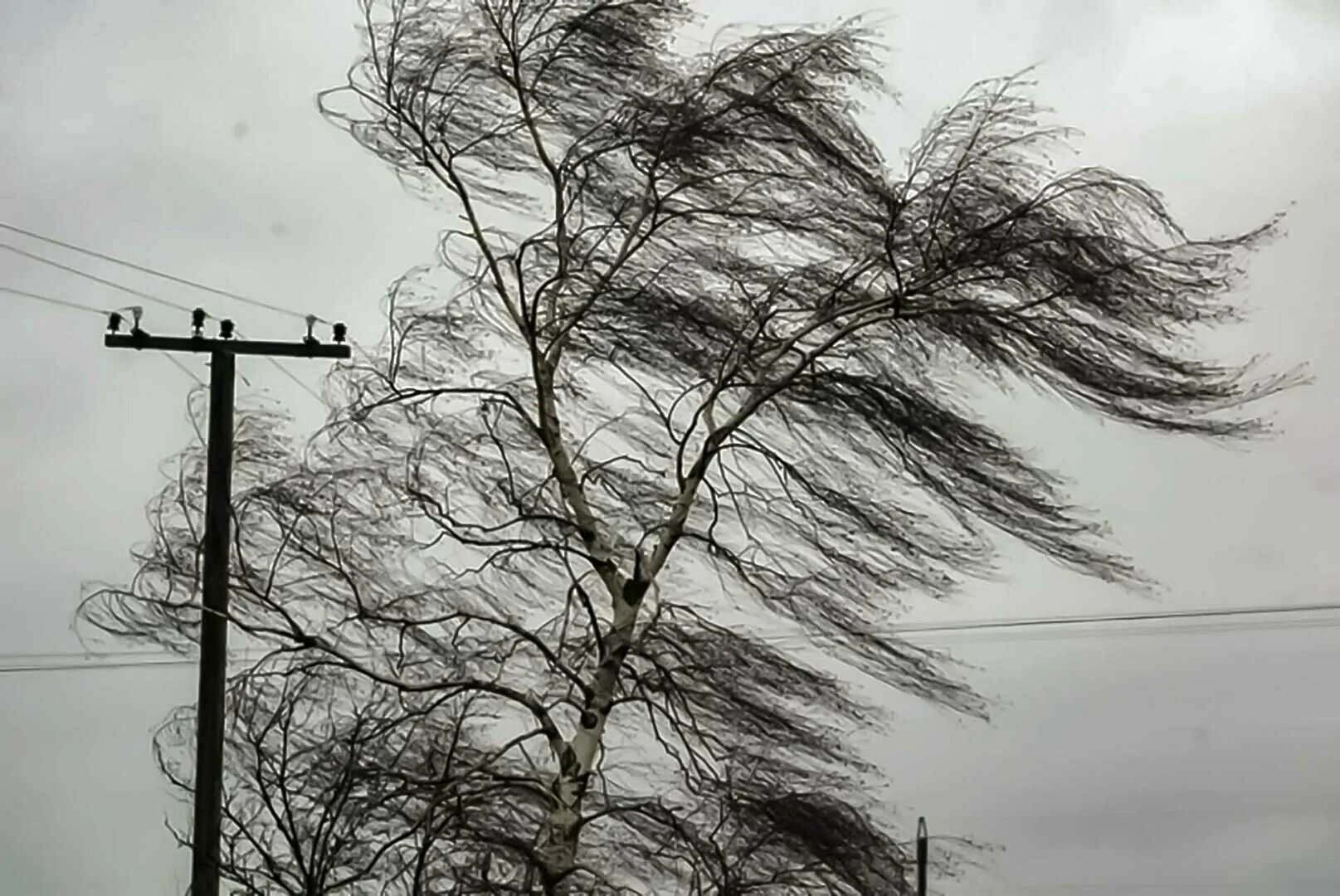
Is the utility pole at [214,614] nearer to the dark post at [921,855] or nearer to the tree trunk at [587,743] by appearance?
the tree trunk at [587,743]

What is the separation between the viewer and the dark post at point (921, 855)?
7.07 metres

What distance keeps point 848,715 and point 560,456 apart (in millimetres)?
1480

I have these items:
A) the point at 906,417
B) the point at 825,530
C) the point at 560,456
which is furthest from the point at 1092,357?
the point at 560,456

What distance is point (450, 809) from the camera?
6816 millimetres

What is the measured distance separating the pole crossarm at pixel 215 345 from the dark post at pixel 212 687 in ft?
1.61

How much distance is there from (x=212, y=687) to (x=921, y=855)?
2849 mm

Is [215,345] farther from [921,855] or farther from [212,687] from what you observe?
[921,855]

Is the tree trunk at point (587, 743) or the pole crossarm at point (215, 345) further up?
the pole crossarm at point (215, 345)

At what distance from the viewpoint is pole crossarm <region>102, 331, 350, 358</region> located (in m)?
7.99

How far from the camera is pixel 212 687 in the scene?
764cm

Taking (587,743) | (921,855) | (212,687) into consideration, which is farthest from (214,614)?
(921,855)

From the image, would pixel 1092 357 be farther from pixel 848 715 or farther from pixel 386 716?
pixel 386 716

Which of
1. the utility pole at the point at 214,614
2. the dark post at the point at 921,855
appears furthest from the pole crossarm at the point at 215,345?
the dark post at the point at 921,855

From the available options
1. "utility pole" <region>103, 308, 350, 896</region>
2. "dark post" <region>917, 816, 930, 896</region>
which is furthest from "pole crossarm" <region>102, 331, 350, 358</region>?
"dark post" <region>917, 816, 930, 896</region>
